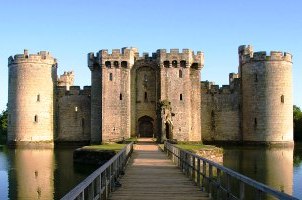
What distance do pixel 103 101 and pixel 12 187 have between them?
2632cm

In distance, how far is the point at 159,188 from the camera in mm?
12273

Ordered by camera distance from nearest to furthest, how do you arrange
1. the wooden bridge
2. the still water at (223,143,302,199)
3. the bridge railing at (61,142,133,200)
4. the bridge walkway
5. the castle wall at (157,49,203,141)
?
the bridge railing at (61,142,133,200), the wooden bridge, the bridge walkway, the still water at (223,143,302,199), the castle wall at (157,49,203,141)

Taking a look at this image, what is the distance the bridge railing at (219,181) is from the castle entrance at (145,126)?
26027 millimetres

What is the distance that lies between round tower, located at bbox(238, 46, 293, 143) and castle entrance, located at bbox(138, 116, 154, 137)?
33.5 feet

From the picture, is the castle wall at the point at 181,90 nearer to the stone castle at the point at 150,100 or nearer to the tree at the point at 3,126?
the stone castle at the point at 150,100

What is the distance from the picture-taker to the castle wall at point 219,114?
163 feet

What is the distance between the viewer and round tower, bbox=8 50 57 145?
47.5m

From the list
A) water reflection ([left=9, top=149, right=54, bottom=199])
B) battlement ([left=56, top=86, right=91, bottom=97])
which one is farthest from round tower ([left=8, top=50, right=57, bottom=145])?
water reflection ([left=9, top=149, right=54, bottom=199])

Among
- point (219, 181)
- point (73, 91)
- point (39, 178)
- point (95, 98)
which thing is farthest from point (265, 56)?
point (219, 181)

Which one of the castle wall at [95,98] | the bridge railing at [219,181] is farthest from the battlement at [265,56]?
the bridge railing at [219,181]

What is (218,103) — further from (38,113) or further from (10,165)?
(10,165)

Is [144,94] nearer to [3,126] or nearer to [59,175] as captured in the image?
[59,175]

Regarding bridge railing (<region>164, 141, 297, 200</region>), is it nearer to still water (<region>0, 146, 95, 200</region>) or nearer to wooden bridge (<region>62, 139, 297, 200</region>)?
wooden bridge (<region>62, 139, 297, 200</region>)

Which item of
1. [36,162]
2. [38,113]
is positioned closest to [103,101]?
[38,113]
